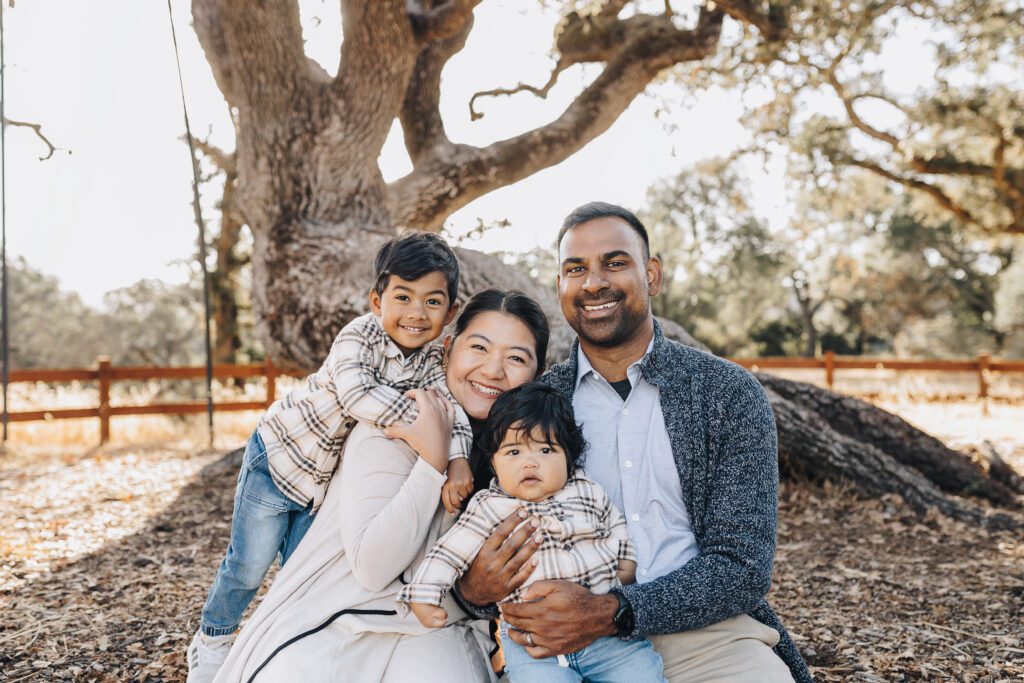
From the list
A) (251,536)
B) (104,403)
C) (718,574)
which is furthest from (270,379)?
(718,574)

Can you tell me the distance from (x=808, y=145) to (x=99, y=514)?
11378 millimetres

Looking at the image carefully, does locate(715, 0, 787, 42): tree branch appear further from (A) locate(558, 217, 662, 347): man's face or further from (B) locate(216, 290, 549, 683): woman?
(B) locate(216, 290, 549, 683): woman

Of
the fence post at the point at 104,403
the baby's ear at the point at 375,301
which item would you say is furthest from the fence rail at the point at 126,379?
the baby's ear at the point at 375,301

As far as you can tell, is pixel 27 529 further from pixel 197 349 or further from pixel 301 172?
pixel 197 349

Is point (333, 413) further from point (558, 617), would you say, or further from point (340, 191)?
point (340, 191)

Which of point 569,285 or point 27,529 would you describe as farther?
point 27,529

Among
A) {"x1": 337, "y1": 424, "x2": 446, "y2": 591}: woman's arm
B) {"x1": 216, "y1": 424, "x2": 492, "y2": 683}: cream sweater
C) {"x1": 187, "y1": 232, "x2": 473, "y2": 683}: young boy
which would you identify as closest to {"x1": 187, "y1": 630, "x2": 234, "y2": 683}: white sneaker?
{"x1": 187, "y1": 232, "x2": 473, "y2": 683}: young boy

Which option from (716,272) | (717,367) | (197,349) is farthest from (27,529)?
(716,272)

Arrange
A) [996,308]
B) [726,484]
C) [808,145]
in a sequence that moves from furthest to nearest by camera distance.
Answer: [996,308]
[808,145]
[726,484]

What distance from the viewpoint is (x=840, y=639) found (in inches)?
141

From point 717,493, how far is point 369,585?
1.11m

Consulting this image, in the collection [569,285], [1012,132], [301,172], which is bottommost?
[569,285]

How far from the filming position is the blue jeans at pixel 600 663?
219 centimetres

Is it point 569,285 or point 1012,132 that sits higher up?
point 1012,132
